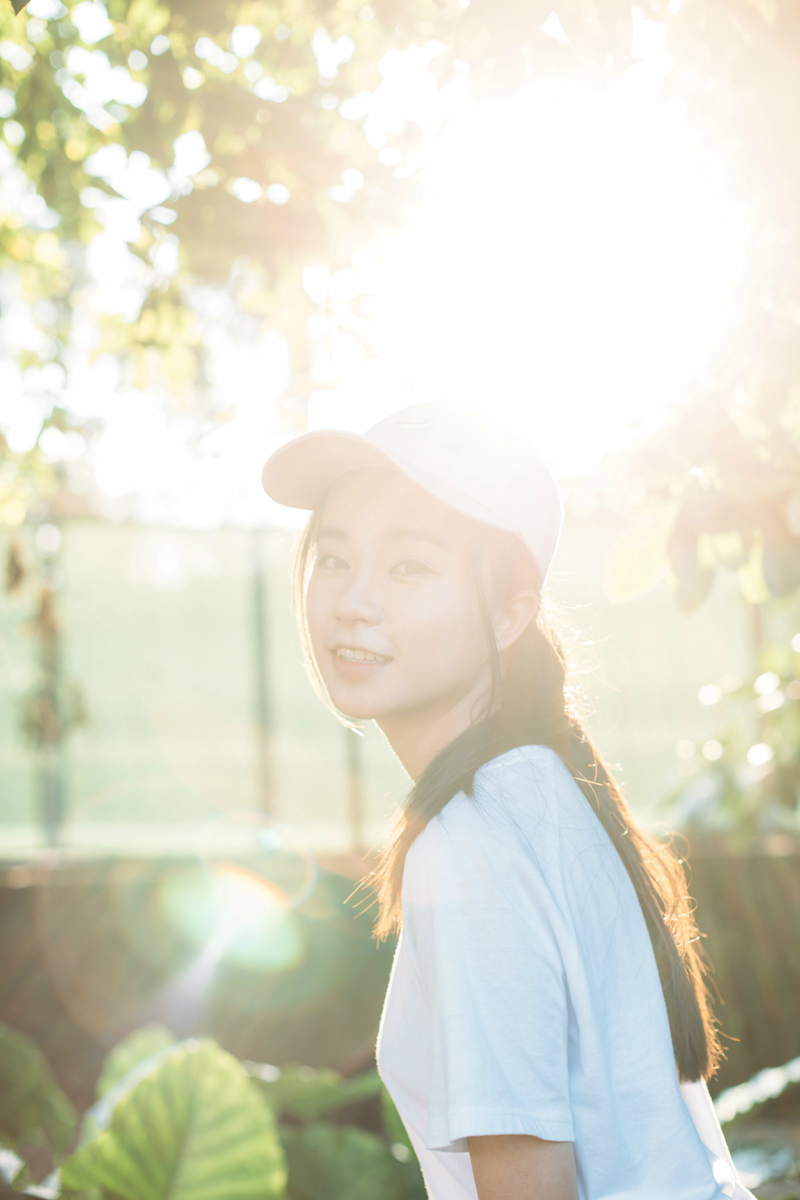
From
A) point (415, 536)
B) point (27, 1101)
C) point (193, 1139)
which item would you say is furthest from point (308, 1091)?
point (415, 536)

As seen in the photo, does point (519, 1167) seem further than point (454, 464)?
No

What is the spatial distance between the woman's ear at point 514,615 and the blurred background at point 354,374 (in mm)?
260

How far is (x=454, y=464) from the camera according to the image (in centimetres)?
138

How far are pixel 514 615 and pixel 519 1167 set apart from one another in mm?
703

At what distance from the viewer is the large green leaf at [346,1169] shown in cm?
283

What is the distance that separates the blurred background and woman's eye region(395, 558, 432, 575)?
35cm

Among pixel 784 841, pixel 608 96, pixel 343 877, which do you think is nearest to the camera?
pixel 608 96

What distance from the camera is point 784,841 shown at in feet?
17.1

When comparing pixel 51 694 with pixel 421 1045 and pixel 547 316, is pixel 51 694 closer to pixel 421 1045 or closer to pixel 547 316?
pixel 547 316

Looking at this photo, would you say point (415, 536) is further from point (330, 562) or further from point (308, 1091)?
point (308, 1091)

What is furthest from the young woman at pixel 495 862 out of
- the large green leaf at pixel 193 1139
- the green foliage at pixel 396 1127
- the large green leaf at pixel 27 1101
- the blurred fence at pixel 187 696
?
the blurred fence at pixel 187 696

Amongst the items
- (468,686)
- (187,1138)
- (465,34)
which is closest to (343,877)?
(187,1138)

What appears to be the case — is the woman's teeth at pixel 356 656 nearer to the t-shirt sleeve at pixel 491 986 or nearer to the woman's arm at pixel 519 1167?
the t-shirt sleeve at pixel 491 986

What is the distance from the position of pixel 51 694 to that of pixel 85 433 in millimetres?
2256
